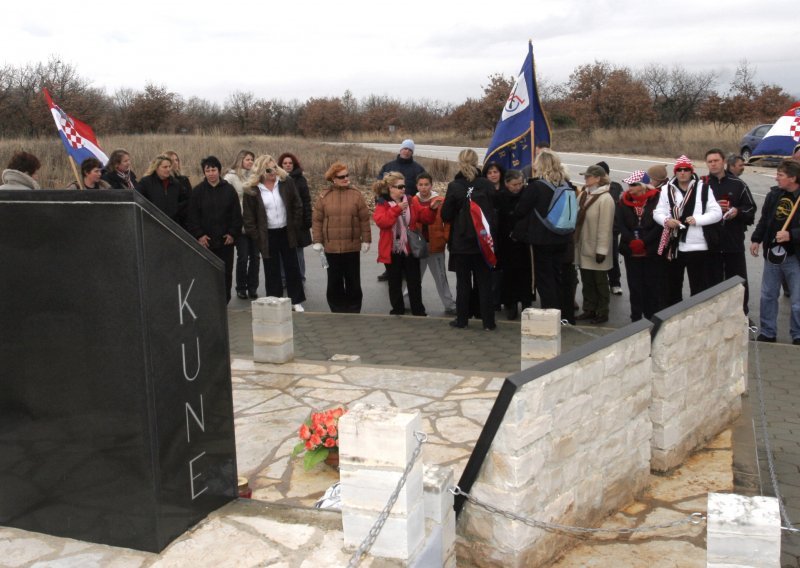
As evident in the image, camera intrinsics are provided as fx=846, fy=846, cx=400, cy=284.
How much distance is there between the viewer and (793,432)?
7008 millimetres

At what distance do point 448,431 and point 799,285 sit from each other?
4804mm

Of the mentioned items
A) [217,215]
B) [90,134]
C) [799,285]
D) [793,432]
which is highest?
[90,134]

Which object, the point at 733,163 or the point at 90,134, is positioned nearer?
the point at 733,163

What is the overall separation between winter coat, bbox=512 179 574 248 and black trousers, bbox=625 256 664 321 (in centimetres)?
92

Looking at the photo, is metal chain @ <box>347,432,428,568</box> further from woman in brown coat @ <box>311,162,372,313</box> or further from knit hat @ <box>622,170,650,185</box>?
woman in brown coat @ <box>311,162,372,313</box>

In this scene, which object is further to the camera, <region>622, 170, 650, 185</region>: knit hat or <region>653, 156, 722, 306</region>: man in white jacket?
<region>622, 170, 650, 185</region>: knit hat

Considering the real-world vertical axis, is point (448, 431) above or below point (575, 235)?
below

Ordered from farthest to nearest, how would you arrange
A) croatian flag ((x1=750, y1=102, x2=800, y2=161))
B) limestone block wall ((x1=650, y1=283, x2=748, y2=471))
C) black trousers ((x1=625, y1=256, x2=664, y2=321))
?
croatian flag ((x1=750, y1=102, x2=800, y2=161)), black trousers ((x1=625, y1=256, x2=664, y2=321)), limestone block wall ((x1=650, y1=283, x2=748, y2=471))

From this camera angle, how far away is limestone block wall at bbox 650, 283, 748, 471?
5.97 m

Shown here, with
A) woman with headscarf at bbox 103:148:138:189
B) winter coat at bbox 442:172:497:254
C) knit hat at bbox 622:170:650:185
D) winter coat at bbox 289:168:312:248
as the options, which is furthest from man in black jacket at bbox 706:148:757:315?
woman with headscarf at bbox 103:148:138:189

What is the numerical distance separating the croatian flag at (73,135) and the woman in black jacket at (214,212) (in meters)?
2.32

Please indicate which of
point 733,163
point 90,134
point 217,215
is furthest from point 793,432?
point 90,134

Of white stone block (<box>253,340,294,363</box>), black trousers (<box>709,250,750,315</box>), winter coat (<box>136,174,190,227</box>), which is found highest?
winter coat (<box>136,174,190,227</box>)

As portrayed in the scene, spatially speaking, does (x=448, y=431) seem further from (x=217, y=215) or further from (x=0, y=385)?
(x=217, y=215)
